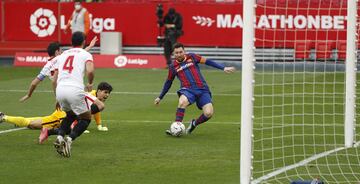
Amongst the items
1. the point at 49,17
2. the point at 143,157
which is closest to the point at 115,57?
the point at 49,17

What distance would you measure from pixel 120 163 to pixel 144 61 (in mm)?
22004

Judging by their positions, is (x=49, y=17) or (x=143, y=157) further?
(x=49, y=17)

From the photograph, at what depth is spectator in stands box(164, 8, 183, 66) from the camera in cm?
3403

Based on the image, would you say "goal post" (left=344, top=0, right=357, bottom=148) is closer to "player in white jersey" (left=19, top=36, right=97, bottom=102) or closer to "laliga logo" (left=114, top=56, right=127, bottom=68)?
"player in white jersey" (left=19, top=36, right=97, bottom=102)

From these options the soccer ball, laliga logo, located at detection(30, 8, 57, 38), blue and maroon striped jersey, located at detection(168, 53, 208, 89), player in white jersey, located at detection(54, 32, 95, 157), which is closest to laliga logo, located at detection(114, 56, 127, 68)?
laliga logo, located at detection(30, 8, 57, 38)

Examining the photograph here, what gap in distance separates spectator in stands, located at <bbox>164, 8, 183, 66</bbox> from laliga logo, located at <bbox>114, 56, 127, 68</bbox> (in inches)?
73.8

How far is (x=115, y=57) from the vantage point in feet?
117

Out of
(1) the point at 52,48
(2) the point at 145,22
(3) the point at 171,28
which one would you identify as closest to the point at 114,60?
(2) the point at 145,22

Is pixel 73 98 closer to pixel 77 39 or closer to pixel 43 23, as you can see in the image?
pixel 77 39

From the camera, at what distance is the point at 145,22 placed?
37.2 m

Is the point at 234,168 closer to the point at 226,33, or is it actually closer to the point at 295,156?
the point at 295,156

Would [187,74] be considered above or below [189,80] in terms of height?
above

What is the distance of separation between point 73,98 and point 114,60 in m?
21.5

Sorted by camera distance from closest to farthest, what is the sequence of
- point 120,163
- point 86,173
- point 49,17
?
point 86,173
point 120,163
point 49,17
